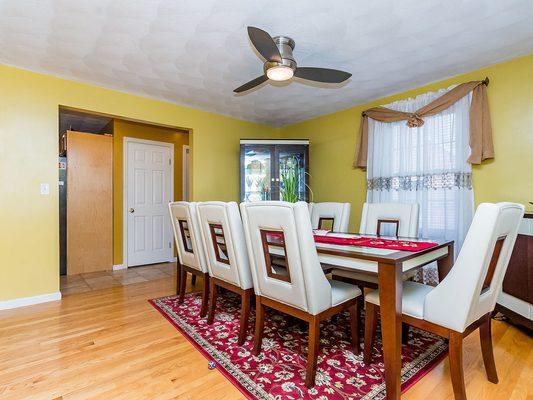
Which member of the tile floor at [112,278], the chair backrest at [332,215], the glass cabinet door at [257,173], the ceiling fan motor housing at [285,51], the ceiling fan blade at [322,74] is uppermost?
the ceiling fan motor housing at [285,51]

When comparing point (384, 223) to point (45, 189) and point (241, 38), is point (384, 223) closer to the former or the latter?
point (241, 38)

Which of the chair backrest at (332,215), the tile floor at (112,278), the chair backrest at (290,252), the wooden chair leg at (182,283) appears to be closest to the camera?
the chair backrest at (290,252)

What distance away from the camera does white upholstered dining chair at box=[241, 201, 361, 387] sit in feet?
5.10

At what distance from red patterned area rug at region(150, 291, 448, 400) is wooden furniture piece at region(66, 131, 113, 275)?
7.84 ft

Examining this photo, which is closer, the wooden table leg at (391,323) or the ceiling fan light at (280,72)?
the wooden table leg at (391,323)

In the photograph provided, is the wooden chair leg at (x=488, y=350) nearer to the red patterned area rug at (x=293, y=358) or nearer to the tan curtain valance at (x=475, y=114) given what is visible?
the red patterned area rug at (x=293, y=358)

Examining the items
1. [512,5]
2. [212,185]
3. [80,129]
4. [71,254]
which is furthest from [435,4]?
[80,129]

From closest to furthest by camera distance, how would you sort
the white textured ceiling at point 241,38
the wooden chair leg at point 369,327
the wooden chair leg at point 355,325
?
the wooden chair leg at point 369,327, the wooden chair leg at point 355,325, the white textured ceiling at point 241,38

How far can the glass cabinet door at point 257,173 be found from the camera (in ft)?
14.4

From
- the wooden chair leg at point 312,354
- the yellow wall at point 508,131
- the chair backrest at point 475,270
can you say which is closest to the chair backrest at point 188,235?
the wooden chair leg at point 312,354

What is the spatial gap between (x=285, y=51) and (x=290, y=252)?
5.33 feet

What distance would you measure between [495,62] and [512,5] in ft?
3.07

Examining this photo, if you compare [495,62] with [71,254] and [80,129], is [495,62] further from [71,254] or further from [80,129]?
[80,129]

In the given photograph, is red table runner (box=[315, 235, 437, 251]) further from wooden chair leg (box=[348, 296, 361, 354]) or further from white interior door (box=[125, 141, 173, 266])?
white interior door (box=[125, 141, 173, 266])
